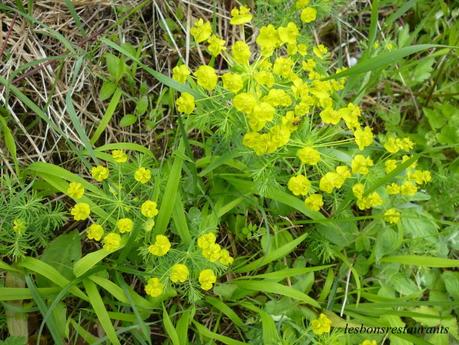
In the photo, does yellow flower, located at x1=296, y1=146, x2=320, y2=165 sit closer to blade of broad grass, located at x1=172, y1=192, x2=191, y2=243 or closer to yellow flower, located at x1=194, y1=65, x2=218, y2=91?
yellow flower, located at x1=194, y1=65, x2=218, y2=91

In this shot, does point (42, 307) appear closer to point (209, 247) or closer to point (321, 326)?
point (209, 247)

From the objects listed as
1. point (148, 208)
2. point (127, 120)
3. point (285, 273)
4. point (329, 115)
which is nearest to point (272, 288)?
point (285, 273)

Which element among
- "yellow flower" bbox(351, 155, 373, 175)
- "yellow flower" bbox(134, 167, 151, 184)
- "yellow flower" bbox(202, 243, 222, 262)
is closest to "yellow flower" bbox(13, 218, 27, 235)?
"yellow flower" bbox(134, 167, 151, 184)

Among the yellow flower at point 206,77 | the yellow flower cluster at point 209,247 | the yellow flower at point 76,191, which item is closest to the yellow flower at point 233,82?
the yellow flower at point 206,77

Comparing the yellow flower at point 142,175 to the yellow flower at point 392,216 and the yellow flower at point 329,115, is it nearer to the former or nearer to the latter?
the yellow flower at point 329,115

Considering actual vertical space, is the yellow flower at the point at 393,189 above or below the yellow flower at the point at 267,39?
below

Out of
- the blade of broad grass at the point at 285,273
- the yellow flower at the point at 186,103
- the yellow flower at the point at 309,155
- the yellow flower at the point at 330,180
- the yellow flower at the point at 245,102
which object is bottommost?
the blade of broad grass at the point at 285,273
